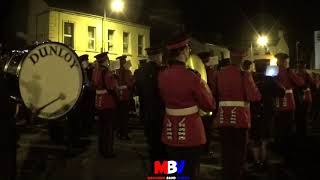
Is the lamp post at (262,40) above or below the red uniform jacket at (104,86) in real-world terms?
above

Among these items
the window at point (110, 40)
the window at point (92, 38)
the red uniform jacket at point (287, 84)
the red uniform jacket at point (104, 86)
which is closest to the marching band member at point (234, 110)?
the red uniform jacket at point (104, 86)

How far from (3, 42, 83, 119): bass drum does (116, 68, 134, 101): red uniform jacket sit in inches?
234

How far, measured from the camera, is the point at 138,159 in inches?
371

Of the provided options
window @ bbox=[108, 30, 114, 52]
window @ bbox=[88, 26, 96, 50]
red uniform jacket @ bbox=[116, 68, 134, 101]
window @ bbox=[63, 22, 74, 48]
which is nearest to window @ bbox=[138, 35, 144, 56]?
window @ bbox=[108, 30, 114, 52]

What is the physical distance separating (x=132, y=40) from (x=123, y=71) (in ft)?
98.3

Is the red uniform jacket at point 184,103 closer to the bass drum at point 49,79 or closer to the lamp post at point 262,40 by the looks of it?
the bass drum at point 49,79

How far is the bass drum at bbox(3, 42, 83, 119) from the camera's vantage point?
5.96 meters

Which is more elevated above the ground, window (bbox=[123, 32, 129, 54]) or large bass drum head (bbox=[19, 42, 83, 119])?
window (bbox=[123, 32, 129, 54])

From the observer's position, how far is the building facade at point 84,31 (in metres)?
35.9

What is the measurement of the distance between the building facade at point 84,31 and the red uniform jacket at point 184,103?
94.7 feet

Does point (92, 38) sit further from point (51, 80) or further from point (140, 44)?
point (51, 80)

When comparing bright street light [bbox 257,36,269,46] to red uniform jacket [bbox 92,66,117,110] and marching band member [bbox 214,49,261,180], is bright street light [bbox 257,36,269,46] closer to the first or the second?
red uniform jacket [bbox 92,66,117,110]

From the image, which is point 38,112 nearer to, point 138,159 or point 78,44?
point 138,159

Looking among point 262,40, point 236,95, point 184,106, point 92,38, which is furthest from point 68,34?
point 184,106
